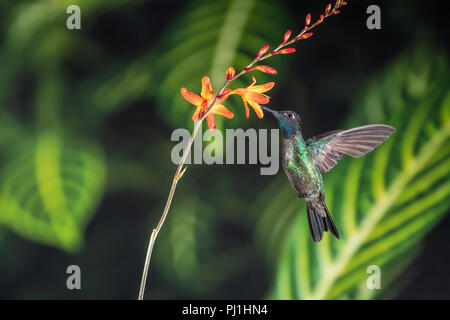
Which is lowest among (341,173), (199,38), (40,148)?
(341,173)

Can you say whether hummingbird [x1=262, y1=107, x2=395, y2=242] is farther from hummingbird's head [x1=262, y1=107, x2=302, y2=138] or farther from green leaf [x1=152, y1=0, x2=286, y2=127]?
green leaf [x1=152, y1=0, x2=286, y2=127]

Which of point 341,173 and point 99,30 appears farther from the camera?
point 99,30

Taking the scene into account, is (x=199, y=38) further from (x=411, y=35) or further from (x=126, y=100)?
(x=411, y=35)

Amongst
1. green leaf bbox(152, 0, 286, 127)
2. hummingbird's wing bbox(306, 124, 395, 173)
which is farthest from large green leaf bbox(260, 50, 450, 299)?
green leaf bbox(152, 0, 286, 127)

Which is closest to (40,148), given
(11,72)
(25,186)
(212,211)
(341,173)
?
(25,186)

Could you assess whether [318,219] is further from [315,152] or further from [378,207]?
[378,207]

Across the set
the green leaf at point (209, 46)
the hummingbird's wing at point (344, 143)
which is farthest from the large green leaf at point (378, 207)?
the green leaf at point (209, 46)

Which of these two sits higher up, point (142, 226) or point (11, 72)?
point (11, 72)
